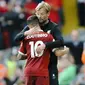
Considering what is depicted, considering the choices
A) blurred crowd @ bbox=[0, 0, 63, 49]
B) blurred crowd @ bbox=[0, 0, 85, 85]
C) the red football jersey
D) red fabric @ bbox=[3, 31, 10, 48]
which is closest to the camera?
the red football jersey

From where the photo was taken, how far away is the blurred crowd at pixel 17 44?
45.6 ft

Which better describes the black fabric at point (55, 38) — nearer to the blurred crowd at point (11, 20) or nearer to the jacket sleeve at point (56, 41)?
the jacket sleeve at point (56, 41)

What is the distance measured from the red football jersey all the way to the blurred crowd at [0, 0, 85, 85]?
3.59 metres

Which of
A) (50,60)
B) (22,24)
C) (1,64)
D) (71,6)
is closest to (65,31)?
(71,6)

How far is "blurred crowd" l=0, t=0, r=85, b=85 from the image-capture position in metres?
13.9

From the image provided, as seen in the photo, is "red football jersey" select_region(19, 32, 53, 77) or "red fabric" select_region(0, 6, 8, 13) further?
"red fabric" select_region(0, 6, 8, 13)

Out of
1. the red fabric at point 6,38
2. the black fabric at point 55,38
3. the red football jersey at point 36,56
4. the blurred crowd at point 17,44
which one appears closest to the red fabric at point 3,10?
the blurred crowd at point 17,44

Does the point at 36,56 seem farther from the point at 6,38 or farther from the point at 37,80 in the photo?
the point at 6,38

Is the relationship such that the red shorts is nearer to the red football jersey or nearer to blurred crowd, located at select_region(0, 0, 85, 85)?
the red football jersey

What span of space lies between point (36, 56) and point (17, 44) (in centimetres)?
828

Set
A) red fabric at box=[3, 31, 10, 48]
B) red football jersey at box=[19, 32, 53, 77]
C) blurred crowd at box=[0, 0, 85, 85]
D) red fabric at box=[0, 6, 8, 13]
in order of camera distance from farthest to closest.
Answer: red fabric at box=[0, 6, 8, 13], red fabric at box=[3, 31, 10, 48], blurred crowd at box=[0, 0, 85, 85], red football jersey at box=[19, 32, 53, 77]

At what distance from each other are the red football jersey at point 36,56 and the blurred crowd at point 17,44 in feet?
11.8

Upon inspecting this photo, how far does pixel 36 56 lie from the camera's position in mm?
9727

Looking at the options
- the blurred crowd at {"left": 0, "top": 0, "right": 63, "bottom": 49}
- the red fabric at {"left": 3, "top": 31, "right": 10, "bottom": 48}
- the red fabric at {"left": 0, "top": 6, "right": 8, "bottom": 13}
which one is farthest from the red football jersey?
the red fabric at {"left": 0, "top": 6, "right": 8, "bottom": 13}
